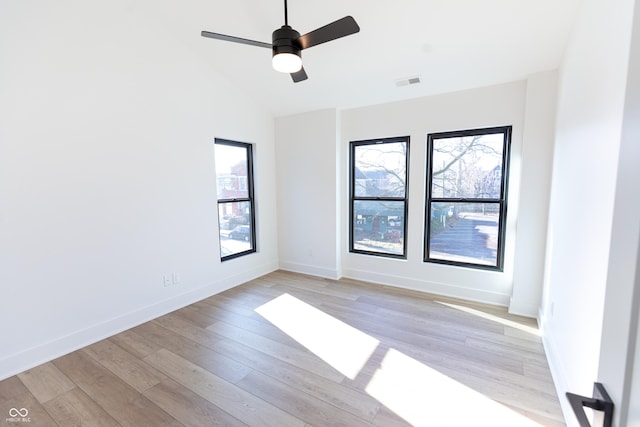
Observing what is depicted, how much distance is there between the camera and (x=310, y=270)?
458cm

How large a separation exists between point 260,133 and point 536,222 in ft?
12.4

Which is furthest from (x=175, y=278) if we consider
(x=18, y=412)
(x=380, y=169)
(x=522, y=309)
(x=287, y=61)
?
(x=522, y=309)

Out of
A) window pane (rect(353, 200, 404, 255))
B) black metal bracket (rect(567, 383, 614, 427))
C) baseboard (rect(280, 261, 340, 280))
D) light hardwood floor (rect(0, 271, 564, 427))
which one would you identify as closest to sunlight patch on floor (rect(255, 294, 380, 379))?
light hardwood floor (rect(0, 271, 564, 427))

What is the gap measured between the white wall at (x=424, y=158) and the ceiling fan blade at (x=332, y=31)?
2.04m

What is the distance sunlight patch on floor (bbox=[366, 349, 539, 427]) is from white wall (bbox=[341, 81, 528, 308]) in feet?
5.45

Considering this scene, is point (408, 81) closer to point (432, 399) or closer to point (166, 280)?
point (432, 399)

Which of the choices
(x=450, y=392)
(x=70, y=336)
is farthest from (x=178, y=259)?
(x=450, y=392)

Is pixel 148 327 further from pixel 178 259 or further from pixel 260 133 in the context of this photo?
pixel 260 133

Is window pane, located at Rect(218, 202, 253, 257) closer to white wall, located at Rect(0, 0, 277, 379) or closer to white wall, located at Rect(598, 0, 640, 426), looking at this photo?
white wall, located at Rect(0, 0, 277, 379)

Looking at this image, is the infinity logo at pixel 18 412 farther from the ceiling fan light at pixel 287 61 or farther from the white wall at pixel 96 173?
the ceiling fan light at pixel 287 61

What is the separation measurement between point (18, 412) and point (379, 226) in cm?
388

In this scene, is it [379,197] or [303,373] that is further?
[379,197]

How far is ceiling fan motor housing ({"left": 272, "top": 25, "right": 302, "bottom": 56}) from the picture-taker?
6.67 feet

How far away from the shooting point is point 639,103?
494 mm
